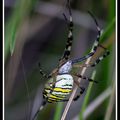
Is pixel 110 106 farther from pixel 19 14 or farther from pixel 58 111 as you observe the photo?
pixel 19 14

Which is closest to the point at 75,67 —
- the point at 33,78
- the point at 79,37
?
the point at 33,78

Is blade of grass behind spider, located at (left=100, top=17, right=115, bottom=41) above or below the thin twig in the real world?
above

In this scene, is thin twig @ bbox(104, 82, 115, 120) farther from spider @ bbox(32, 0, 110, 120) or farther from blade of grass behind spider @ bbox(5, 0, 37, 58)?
blade of grass behind spider @ bbox(5, 0, 37, 58)

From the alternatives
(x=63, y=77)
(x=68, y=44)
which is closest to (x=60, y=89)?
(x=63, y=77)

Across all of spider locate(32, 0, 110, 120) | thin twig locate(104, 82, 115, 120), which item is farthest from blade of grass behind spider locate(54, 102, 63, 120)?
thin twig locate(104, 82, 115, 120)

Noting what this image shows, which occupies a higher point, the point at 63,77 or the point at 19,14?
the point at 19,14

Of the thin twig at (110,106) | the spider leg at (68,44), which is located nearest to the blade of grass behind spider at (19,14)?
the spider leg at (68,44)

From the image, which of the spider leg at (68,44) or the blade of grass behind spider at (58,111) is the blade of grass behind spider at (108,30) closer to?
the spider leg at (68,44)

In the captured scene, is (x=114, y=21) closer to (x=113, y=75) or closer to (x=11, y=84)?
(x=113, y=75)

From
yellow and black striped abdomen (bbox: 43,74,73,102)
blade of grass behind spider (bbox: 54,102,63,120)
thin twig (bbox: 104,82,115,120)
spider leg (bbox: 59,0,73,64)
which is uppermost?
spider leg (bbox: 59,0,73,64)
